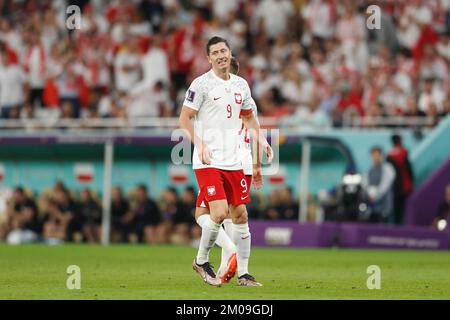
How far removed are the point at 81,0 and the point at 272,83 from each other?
6908 mm

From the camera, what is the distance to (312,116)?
1004 inches

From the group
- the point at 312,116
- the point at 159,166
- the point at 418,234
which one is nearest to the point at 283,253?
the point at 418,234

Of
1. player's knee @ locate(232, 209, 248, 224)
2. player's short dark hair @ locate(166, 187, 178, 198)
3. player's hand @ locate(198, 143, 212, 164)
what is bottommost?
Answer: player's short dark hair @ locate(166, 187, 178, 198)

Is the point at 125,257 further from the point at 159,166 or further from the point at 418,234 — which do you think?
the point at 159,166

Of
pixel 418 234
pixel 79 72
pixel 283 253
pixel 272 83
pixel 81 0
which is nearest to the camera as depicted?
pixel 283 253

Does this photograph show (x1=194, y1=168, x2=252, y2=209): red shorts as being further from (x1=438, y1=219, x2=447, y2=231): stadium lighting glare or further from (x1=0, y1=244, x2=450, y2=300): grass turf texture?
(x1=438, y1=219, x2=447, y2=231): stadium lighting glare

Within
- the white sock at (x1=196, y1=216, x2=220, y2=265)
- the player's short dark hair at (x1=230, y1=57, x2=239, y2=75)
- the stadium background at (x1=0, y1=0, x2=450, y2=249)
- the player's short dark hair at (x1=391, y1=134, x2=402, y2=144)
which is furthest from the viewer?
the stadium background at (x1=0, y1=0, x2=450, y2=249)

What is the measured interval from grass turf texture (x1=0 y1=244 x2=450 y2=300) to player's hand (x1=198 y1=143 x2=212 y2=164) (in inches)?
52.0

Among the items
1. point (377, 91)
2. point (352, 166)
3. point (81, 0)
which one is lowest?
point (352, 166)

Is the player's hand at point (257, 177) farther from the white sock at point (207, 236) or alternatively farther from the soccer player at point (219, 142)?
the white sock at point (207, 236)

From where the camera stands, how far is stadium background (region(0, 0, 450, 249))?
2514 cm

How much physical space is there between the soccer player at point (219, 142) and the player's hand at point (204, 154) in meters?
0.07

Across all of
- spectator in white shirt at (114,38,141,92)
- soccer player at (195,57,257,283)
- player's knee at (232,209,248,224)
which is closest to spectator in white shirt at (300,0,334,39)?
spectator in white shirt at (114,38,141,92)

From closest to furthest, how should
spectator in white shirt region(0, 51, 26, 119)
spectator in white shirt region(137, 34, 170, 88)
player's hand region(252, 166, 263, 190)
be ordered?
player's hand region(252, 166, 263, 190)
spectator in white shirt region(137, 34, 170, 88)
spectator in white shirt region(0, 51, 26, 119)
